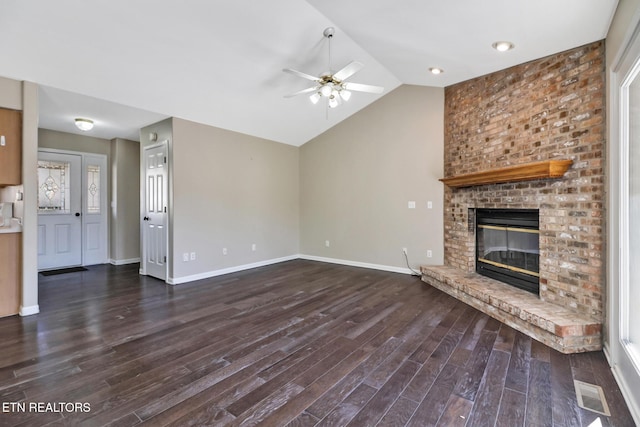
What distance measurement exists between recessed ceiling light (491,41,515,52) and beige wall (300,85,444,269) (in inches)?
61.5

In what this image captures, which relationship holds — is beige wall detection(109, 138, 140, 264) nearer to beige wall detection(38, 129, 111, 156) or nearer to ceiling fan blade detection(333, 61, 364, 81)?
beige wall detection(38, 129, 111, 156)

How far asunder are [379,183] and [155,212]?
12.6 ft

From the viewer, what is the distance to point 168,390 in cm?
196

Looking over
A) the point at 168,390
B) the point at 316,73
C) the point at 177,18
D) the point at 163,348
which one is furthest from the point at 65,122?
the point at 168,390

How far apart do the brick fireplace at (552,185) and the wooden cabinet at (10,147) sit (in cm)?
520

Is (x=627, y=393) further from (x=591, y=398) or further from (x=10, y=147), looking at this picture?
(x=10, y=147)

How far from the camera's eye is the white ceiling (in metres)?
2.67

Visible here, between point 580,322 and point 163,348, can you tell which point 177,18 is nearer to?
point 163,348

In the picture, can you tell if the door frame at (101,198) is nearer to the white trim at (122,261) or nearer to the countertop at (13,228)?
the white trim at (122,261)

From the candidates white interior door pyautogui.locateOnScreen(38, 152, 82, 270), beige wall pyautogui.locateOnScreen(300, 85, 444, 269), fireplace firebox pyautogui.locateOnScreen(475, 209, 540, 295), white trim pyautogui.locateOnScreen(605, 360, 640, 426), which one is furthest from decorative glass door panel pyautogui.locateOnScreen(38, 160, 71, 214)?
white trim pyautogui.locateOnScreen(605, 360, 640, 426)

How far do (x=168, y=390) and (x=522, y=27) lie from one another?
412 centimetres

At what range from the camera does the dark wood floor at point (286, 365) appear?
5.74 ft

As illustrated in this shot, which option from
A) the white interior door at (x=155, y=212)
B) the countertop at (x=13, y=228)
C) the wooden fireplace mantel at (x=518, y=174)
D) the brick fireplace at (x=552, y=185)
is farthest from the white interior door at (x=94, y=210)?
the wooden fireplace mantel at (x=518, y=174)

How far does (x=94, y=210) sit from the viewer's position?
20.2 feet
